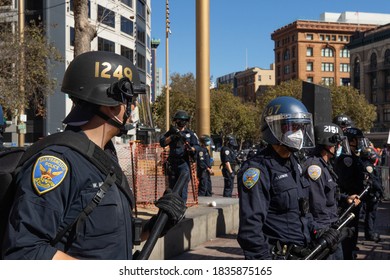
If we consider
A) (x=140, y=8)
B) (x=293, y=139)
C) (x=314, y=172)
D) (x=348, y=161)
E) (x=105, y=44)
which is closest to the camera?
(x=293, y=139)

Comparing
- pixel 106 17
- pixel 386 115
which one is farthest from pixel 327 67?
pixel 106 17

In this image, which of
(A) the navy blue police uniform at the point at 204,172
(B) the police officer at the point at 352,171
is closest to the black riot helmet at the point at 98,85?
(B) the police officer at the point at 352,171

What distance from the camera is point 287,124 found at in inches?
155

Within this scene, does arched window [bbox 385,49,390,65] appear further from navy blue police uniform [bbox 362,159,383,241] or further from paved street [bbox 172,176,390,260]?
navy blue police uniform [bbox 362,159,383,241]

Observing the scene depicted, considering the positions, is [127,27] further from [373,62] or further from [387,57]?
[373,62]

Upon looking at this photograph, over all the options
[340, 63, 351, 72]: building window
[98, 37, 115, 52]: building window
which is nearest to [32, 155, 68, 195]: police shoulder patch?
[98, 37, 115, 52]: building window

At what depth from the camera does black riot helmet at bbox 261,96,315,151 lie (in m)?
3.83

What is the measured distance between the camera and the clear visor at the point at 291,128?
12.5 feet

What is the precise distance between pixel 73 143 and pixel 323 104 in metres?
5.97

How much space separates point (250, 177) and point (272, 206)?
0.27 metres

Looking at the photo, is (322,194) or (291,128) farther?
(322,194)

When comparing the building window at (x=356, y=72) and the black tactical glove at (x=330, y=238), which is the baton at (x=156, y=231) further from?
the building window at (x=356, y=72)

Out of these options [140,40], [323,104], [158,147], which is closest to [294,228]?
[323,104]
